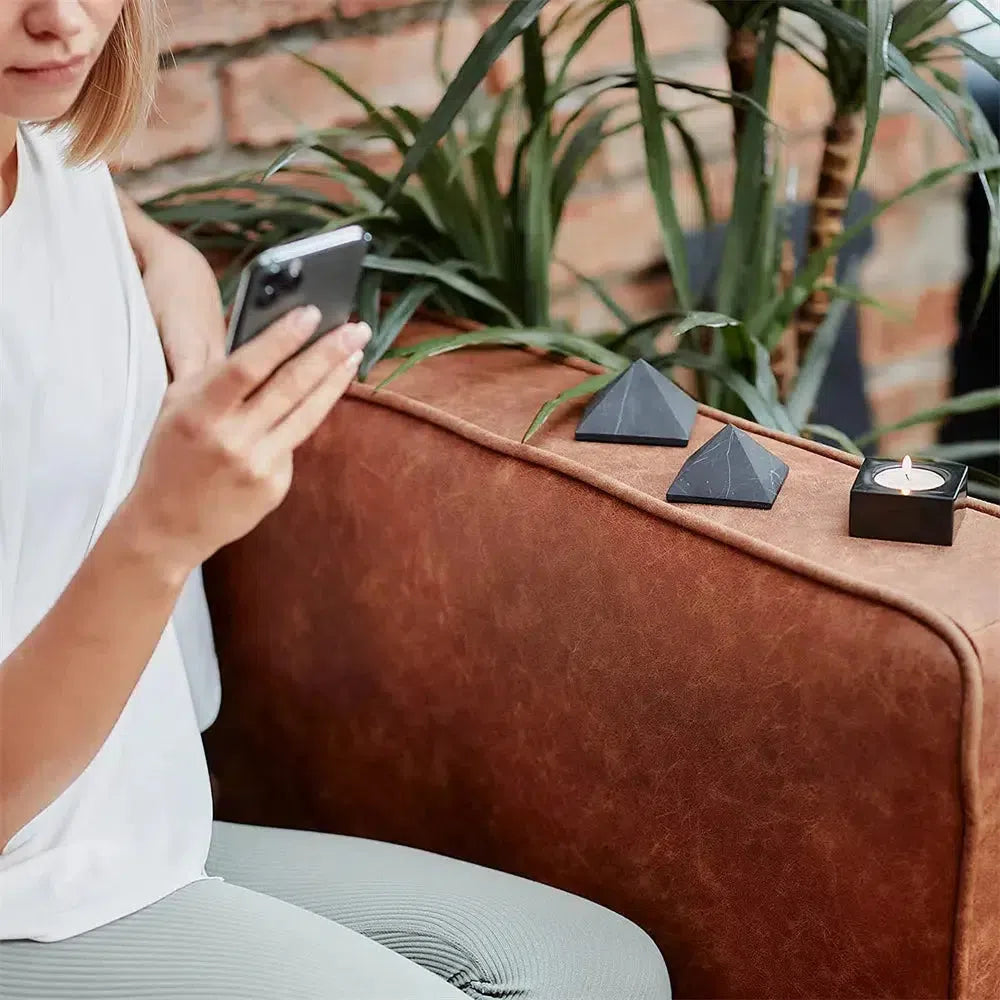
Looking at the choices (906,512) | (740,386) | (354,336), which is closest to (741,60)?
(740,386)

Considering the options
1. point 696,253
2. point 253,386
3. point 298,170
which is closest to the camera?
point 253,386

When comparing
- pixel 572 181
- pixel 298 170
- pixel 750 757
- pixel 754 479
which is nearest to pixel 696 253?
pixel 572 181

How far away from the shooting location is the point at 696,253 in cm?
170

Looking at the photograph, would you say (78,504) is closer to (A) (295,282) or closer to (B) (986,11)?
(A) (295,282)

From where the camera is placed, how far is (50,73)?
708 millimetres

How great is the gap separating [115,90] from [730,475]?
1.55 ft

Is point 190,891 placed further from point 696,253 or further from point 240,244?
point 696,253

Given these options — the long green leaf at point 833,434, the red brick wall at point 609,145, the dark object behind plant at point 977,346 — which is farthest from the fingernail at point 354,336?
the dark object behind plant at point 977,346

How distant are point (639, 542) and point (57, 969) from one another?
40 centimetres

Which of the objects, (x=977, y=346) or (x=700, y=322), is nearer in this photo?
(x=700, y=322)

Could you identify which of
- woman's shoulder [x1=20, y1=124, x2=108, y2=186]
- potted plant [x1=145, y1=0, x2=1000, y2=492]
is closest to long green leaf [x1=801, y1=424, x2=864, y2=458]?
potted plant [x1=145, y1=0, x2=1000, y2=492]

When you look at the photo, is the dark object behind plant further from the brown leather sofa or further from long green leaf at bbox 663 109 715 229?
the brown leather sofa

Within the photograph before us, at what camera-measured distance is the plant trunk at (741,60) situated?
1.07m

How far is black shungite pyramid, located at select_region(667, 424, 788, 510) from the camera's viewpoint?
77 cm
